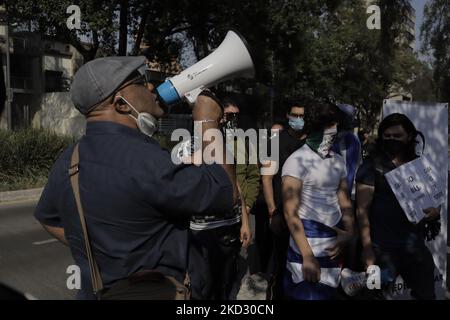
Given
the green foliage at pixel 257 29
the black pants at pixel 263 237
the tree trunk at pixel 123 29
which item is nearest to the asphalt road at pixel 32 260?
the black pants at pixel 263 237

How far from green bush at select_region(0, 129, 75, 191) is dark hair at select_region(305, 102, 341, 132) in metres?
8.66

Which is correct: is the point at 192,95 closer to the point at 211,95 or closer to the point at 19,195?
the point at 211,95

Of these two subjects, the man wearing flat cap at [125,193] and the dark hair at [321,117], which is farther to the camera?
the dark hair at [321,117]

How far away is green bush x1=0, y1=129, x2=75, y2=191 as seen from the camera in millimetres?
10414

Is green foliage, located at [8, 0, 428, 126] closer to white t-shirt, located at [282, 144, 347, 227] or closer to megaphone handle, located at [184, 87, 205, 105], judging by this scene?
white t-shirt, located at [282, 144, 347, 227]

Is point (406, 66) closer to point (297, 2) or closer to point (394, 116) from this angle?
point (297, 2)

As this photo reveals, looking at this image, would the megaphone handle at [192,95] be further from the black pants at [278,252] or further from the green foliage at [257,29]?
the green foliage at [257,29]

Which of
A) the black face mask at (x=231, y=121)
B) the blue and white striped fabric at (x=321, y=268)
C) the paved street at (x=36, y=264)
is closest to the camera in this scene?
the blue and white striped fabric at (x=321, y=268)

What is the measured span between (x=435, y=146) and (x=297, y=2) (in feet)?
44.6

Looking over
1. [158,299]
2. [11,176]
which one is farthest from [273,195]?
[11,176]

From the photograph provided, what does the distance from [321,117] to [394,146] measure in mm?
515

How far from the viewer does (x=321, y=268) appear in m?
2.70

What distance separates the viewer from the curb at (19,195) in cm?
928

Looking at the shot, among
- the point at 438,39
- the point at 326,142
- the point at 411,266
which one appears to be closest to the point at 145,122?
the point at 326,142
